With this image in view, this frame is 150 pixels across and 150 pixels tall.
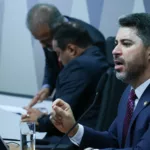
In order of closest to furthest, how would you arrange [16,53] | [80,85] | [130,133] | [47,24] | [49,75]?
[130,133]
[80,85]
[47,24]
[49,75]
[16,53]

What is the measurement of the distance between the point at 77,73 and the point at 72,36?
0.27m

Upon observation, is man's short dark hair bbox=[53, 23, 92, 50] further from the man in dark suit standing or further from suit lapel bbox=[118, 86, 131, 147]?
suit lapel bbox=[118, 86, 131, 147]

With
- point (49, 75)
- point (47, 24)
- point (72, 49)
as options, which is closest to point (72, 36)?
point (72, 49)

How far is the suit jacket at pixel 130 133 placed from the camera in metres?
1.56

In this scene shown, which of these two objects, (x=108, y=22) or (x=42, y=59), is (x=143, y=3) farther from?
(x=42, y=59)

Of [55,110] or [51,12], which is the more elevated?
[51,12]

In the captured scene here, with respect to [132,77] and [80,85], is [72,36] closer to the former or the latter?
[80,85]

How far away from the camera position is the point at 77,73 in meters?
2.42

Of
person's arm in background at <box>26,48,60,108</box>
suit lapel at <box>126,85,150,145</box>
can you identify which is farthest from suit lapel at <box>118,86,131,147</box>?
person's arm in background at <box>26,48,60,108</box>

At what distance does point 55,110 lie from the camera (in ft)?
5.72

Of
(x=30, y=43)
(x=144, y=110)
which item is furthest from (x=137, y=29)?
(x=30, y=43)

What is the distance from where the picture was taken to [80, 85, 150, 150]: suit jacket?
61.6 inches

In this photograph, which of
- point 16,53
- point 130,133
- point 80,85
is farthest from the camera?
point 16,53

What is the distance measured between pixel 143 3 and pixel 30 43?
43.5 inches
